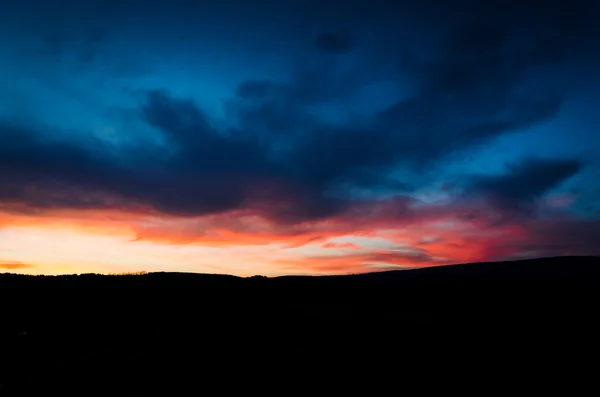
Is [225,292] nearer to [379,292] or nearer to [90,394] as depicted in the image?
[379,292]

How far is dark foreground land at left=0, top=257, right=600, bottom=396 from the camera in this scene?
12.1 meters

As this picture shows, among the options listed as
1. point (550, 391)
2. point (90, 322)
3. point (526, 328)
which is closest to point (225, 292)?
point (90, 322)

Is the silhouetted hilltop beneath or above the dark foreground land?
above

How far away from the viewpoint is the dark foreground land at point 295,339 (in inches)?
477

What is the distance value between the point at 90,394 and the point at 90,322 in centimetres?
785

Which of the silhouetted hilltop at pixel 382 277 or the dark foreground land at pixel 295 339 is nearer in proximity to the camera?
the dark foreground land at pixel 295 339

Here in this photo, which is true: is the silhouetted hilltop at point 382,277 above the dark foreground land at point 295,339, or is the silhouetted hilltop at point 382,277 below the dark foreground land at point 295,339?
above

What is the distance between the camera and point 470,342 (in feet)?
47.9

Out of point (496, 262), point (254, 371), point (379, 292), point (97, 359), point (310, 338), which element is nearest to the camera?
point (254, 371)

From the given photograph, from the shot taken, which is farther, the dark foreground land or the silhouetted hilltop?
the silhouetted hilltop

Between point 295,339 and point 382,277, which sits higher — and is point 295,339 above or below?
below

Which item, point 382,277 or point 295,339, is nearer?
point 295,339

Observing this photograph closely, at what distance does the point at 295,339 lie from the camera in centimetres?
1570

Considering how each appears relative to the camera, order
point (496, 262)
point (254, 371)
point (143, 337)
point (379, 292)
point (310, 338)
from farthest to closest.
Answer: point (496, 262)
point (379, 292)
point (143, 337)
point (310, 338)
point (254, 371)
